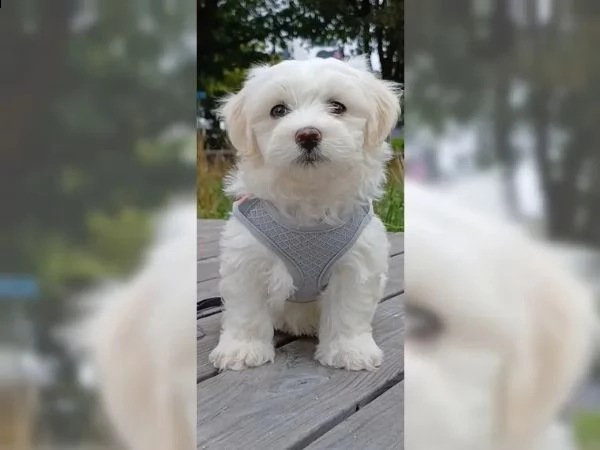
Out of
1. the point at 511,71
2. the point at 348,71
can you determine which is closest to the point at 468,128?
the point at 511,71

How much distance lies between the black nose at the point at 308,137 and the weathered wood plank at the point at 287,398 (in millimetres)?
298

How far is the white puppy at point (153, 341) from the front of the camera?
4.00 feet

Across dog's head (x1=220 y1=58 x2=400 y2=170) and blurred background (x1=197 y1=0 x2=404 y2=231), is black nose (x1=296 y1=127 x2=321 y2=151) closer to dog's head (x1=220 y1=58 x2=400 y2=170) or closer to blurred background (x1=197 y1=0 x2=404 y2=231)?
dog's head (x1=220 y1=58 x2=400 y2=170)

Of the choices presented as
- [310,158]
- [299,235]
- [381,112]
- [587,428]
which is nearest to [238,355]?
[299,235]

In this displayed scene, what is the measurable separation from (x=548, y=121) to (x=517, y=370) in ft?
1.34

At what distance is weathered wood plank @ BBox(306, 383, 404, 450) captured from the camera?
1.21 metres

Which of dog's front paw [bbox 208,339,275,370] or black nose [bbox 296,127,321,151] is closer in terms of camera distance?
black nose [bbox 296,127,321,151]

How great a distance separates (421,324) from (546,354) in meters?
0.21

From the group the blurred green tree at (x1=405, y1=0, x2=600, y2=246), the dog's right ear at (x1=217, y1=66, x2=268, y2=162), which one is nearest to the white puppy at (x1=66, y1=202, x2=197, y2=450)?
the dog's right ear at (x1=217, y1=66, x2=268, y2=162)

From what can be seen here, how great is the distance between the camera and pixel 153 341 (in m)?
1.23

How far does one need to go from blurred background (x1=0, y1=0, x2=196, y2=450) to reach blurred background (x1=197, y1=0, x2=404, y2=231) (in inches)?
1.0

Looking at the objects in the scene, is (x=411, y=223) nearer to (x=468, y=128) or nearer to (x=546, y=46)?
(x=468, y=128)

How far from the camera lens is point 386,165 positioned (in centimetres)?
121

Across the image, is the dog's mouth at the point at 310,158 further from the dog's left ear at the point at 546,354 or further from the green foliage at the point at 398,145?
the dog's left ear at the point at 546,354
